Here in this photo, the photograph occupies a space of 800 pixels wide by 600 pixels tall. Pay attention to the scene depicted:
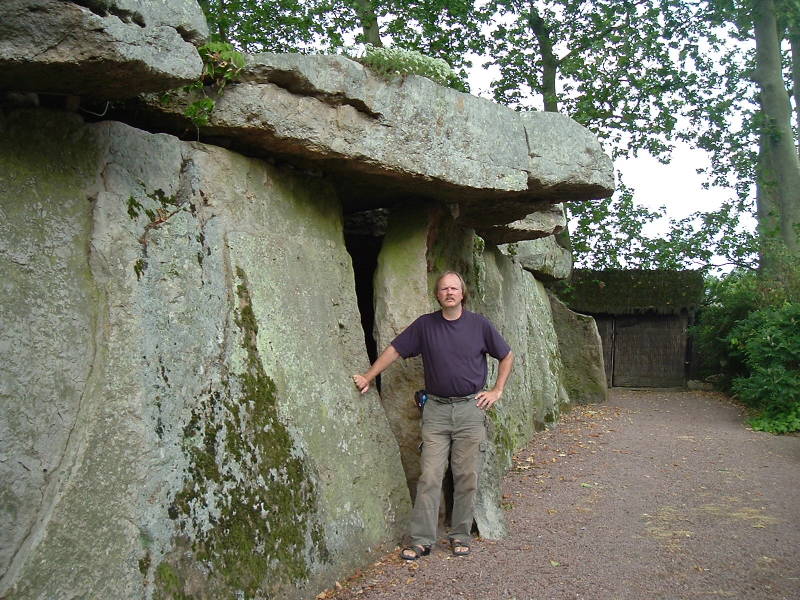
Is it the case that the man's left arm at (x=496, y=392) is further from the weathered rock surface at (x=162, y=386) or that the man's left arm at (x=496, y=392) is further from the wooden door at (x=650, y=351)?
the wooden door at (x=650, y=351)

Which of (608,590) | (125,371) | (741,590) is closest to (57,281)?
(125,371)

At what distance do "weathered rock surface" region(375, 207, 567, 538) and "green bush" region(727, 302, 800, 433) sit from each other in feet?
10.3

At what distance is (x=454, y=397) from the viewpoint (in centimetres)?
538

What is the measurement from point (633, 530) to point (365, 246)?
12.6ft

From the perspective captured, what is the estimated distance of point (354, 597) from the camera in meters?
4.40

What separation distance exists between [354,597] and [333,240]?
8.75ft

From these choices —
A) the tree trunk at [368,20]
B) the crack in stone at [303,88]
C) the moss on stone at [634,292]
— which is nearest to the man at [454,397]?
the crack in stone at [303,88]

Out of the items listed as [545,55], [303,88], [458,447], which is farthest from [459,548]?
[545,55]

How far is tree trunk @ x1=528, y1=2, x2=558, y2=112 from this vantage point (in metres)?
16.1

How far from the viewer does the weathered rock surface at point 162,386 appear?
11.5 feet

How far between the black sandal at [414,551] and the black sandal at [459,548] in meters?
0.18

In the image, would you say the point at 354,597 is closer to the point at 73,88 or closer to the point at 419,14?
the point at 73,88

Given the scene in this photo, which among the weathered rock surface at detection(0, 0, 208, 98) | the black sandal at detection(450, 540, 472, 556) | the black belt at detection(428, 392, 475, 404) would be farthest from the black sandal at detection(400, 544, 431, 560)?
the weathered rock surface at detection(0, 0, 208, 98)

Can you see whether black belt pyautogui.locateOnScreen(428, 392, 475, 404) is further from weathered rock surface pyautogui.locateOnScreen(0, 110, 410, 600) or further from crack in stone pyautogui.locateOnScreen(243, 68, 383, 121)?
crack in stone pyautogui.locateOnScreen(243, 68, 383, 121)
